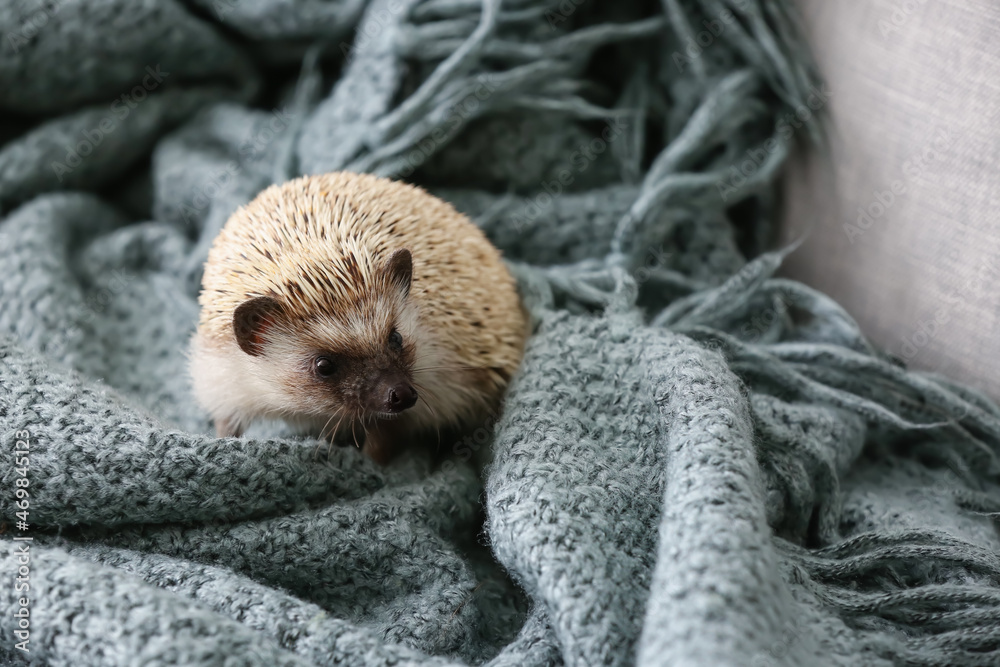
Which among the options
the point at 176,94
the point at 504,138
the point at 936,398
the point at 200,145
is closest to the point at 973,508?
the point at 936,398

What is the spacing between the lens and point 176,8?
5.32 feet

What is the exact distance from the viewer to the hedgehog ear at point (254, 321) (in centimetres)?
111

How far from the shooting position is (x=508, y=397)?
1.17 metres

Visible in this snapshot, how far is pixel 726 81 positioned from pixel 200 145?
1104 millimetres

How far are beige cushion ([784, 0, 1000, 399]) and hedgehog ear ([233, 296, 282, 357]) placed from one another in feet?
3.33

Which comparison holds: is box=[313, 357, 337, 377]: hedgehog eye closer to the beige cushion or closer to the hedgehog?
the hedgehog

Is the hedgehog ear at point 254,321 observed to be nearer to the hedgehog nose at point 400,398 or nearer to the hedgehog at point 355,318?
the hedgehog at point 355,318

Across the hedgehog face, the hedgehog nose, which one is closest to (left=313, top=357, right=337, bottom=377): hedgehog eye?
the hedgehog face

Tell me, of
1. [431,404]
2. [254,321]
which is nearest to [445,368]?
[431,404]

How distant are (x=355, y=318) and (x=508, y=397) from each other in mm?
257

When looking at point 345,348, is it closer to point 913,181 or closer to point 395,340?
point 395,340

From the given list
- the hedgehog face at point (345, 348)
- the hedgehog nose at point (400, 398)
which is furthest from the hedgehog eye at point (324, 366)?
the hedgehog nose at point (400, 398)

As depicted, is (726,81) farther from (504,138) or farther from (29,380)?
(29,380)

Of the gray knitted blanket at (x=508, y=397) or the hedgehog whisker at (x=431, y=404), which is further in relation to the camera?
the hedgehog whisker at (x=431, y=404)
